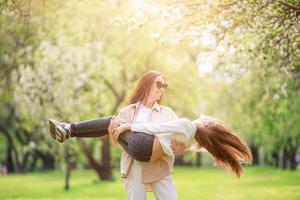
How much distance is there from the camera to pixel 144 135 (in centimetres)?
760

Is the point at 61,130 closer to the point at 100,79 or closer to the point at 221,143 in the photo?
the point at 221,143

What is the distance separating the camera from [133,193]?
25.4 feet

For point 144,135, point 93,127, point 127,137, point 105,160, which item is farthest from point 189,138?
point 105,160

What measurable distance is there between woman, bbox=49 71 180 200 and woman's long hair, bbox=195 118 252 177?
1.54 ft

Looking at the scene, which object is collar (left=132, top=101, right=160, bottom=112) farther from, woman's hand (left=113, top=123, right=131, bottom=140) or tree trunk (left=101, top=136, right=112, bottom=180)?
tree trunk (left=101, top=136, right=112, bottom=180)

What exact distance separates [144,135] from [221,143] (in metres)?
0.83

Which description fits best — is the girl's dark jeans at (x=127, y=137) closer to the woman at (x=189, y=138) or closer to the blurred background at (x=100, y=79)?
the woman at (x=189, y=138)

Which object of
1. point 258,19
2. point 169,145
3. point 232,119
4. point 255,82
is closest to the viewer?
point 169,145

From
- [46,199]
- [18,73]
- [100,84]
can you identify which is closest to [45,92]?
[18,73]

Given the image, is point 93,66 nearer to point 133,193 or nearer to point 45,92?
point 45,92

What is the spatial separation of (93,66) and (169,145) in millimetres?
21838

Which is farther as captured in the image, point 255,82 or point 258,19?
point 255,82

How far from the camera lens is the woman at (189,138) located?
7555 millimetres

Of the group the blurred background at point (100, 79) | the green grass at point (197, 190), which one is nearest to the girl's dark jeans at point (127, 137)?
the blurred background at point (100, 79)
